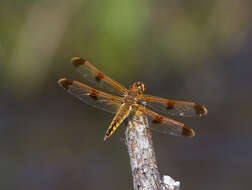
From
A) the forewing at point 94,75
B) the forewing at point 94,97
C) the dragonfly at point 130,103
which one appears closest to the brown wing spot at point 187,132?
the dragonfly at point 130,103

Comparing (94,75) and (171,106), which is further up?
(94,75)

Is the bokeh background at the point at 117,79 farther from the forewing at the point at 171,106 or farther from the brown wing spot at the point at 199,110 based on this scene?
the brown wing spot at the point at 199,110

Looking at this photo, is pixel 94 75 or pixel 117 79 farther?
pixel 117 79

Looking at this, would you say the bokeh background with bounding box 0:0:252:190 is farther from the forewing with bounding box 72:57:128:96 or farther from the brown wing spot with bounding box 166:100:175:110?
the brown wing spot with bounding box 166:100:175:110

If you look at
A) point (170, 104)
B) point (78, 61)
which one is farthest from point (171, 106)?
point (78, 61)

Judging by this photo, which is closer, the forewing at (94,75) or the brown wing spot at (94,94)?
the brown wing spot at (94,94)

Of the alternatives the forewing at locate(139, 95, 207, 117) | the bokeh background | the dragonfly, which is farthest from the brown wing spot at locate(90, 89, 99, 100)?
the bokeh background

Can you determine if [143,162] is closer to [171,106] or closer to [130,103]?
[130,103]
